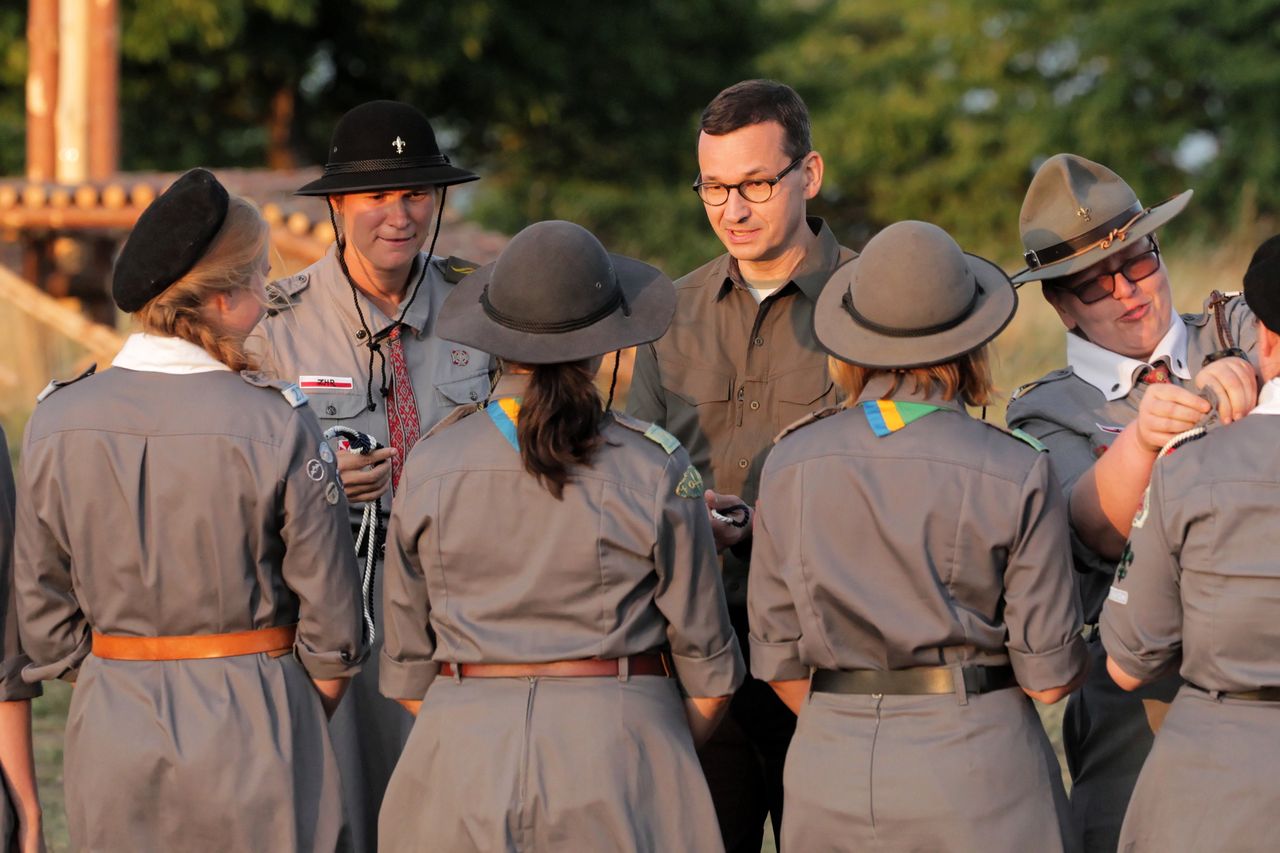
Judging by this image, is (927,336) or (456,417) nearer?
(927,336)

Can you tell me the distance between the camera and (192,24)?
58.4 ft

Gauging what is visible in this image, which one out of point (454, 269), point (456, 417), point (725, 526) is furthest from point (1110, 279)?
point (454, 269)

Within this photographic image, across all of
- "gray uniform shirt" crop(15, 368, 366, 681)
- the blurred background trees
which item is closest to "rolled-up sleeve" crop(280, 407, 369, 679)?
"gray uniform shirt" crop(15, 368, 366, 681)

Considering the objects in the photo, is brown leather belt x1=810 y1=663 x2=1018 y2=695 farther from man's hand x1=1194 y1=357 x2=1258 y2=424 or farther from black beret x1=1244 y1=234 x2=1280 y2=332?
black beret x1=1244 y1=234 x2=1280 y2=332

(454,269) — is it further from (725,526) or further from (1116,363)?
(1116,363)

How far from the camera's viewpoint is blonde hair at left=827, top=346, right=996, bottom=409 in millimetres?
3475

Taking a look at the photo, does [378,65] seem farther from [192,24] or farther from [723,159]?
[723,159]

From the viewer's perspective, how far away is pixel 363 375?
4.57 meters

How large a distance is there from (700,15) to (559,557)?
1827 centimetres

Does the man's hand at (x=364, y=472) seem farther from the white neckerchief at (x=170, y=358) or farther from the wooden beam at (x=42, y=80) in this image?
the wooden beam at (x=42, y=80)

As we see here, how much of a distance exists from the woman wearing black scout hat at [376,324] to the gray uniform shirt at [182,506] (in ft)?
2.71

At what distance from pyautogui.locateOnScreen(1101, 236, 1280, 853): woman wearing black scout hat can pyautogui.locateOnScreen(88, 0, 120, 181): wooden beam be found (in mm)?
13733

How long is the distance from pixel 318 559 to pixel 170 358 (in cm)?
52

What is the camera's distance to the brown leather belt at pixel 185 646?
11.8 ft
